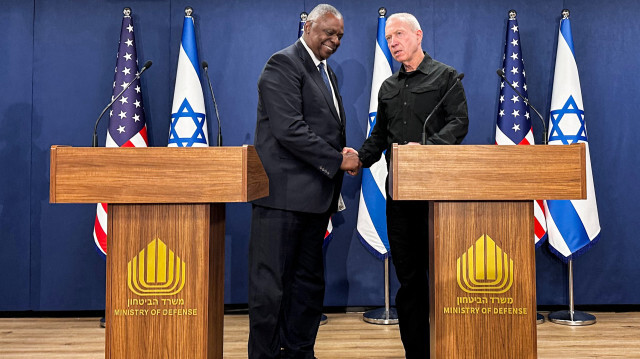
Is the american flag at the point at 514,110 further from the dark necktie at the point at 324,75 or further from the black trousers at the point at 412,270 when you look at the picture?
the dark necktie at the point at 324,75

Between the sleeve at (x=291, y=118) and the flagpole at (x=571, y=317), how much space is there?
2.24 metres

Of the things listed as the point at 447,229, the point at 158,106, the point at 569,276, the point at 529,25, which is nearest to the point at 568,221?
the point at 569,276

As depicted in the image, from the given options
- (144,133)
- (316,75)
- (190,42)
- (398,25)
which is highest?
(190,42)

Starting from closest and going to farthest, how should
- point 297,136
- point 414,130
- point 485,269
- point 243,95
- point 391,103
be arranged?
point 485,269 < point 297,136 < point 414,130 < point 391,103 < point 243,95

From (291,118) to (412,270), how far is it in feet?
→ 3.02

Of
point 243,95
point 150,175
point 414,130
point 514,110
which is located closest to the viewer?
point 150,175

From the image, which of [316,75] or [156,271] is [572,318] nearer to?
[316,75]

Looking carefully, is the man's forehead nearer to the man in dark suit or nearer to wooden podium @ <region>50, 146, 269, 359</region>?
the man in dark suit

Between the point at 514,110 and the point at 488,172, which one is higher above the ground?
the point at 514,110

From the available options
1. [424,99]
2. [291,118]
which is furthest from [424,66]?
[291,118]

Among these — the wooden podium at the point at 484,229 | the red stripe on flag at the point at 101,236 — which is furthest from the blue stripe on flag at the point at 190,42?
the wooden podium at the point at 484,229

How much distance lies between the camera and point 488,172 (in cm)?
173

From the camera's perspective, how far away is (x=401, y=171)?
1739 mm

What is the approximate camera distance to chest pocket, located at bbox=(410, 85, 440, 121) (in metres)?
2.41
